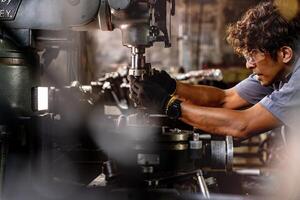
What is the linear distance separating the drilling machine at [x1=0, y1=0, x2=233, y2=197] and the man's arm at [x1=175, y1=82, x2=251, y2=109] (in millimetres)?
894

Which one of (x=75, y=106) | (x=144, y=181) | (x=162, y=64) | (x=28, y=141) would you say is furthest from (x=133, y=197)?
(x=162, y=64)

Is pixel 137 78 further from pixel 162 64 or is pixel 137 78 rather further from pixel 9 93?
pixel 162 64

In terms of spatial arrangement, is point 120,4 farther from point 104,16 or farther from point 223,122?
point 223,122

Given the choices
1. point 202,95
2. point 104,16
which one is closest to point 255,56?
point 202,95

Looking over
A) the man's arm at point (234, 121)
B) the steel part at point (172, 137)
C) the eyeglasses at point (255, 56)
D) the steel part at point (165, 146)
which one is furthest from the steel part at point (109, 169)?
the eyeglasses at point (255, 56)

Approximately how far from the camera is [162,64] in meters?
8.36

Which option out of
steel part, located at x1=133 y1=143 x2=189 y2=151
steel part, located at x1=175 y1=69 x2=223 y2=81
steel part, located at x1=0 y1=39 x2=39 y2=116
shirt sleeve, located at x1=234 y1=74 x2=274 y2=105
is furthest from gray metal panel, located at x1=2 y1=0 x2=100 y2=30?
steel part, located at x1=175 y1=69 x2=223 y2=81

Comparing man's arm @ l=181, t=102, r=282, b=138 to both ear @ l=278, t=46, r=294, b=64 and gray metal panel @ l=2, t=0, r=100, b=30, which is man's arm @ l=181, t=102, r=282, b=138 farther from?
gray metal panel @ l=2, t=0, r=100, b=30

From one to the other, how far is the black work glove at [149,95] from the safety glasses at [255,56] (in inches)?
20.6

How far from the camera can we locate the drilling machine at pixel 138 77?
1.58m

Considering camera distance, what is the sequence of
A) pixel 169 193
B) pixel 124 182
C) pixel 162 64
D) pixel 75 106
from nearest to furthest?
1. pixel 169 193
2. pixel 124 182
3. pixel 75 106
4. pixel 162 64

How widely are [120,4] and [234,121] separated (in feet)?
2.73

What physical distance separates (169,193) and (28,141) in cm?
60

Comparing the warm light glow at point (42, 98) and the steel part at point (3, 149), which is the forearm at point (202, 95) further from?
the steel part at point (3, 149)
